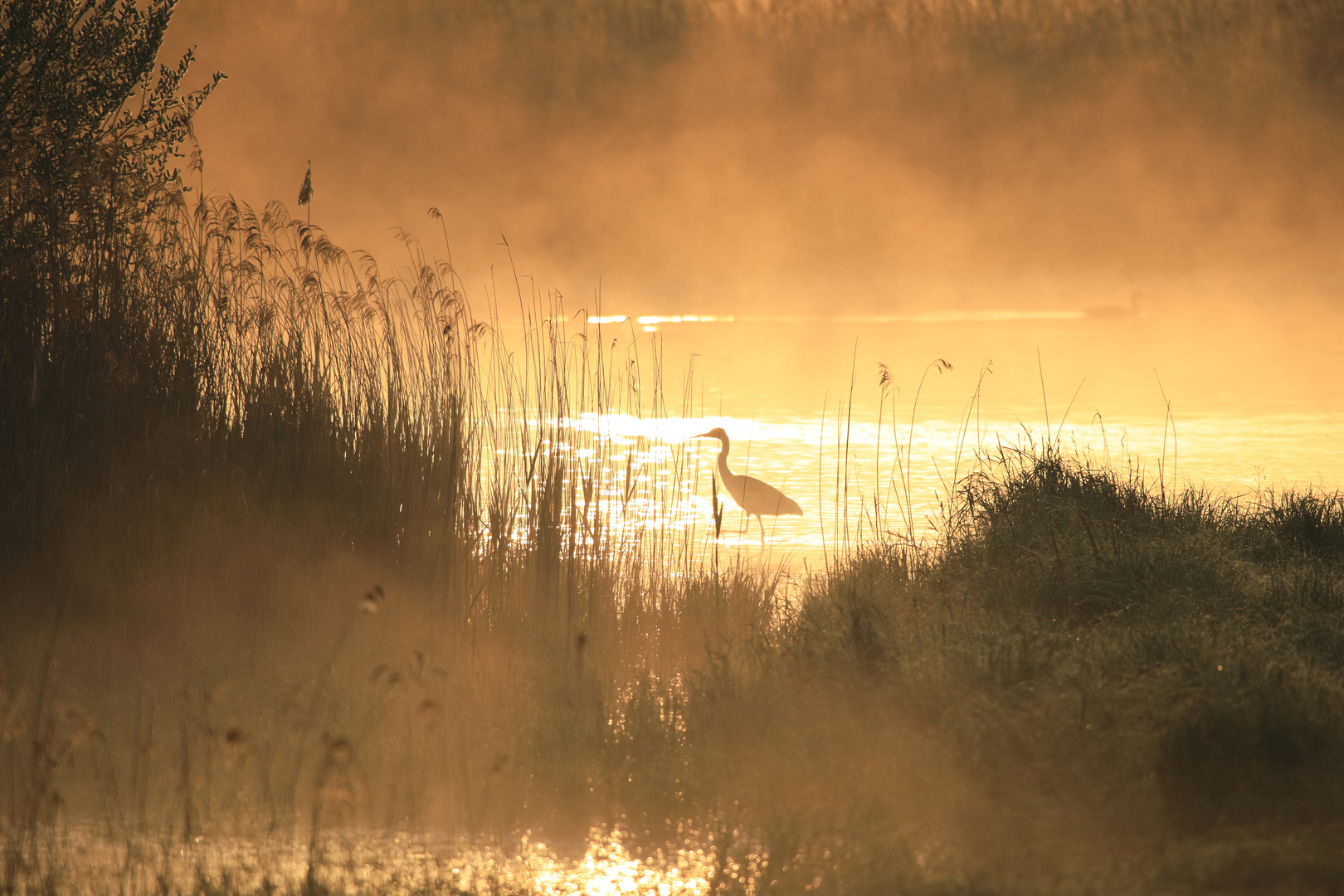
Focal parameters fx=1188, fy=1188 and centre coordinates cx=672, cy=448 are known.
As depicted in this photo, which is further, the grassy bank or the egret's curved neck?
the egret's curved neck

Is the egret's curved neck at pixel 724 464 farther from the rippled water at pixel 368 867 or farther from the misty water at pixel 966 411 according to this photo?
the rippled water at pixel 368 867

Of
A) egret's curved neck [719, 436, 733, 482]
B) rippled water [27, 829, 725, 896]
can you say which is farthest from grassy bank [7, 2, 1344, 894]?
egret's curved neck [719, 436, 733, 482]

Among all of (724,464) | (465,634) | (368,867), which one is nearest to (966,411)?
(724,464)

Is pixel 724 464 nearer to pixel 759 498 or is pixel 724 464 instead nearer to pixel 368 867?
Answer: pixel 759 498

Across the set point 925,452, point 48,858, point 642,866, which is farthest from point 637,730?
point 925,452

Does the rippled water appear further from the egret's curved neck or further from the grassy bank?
the egret's curved neck

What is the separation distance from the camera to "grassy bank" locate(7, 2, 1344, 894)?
297 cm

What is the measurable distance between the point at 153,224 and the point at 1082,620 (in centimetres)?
472

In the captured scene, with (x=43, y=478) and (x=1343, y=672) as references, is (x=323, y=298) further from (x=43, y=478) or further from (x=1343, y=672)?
(x=1343, y=672)

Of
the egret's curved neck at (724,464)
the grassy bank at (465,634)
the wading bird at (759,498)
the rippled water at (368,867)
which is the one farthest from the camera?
the egret's curved neck at (724,464)

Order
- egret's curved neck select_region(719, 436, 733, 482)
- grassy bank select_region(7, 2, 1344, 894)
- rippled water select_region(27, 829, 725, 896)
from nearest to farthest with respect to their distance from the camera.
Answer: rippled water select_region(27, 829, 725, 896) → grassy bank select_region(7, 2, 1344, 894) → egret's curved neck select_region(719, 436, 733, 482)

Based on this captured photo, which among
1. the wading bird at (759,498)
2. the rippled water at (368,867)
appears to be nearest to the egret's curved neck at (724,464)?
the wading bird at (759,498)

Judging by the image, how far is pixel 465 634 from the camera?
Result: 4.68 metres

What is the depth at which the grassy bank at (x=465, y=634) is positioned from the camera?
9.74 feet
